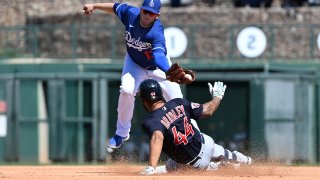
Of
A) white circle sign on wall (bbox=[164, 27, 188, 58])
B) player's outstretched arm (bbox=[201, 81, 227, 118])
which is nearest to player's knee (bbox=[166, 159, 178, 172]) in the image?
player's outstretched arm (bbox=[201, 81, 227, 118])

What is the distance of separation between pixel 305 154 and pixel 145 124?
7761 mm

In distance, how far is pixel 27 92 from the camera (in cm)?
1973

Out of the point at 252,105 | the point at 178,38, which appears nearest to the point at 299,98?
the point at 252,105

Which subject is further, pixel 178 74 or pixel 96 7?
pixel 96 7

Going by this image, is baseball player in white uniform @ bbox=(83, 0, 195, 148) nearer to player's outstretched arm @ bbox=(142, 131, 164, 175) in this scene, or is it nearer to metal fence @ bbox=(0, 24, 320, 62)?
player's outstretched arm @ bbox=(142, 131, 164, 175)

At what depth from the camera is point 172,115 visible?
11625mm

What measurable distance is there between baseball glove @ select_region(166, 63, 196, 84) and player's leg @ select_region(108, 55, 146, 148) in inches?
31.4

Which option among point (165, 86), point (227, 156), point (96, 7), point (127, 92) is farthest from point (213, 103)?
point (96, 7)

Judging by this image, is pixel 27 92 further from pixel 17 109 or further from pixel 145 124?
pixel 145 124

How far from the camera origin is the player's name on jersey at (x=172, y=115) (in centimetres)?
1154

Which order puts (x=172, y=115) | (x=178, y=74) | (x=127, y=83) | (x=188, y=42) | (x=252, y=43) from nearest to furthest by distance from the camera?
(x=172, y=115) < (x=178, y=74) < (x=127, y=83) < (x=252, y=43) < (x=188, y=42)

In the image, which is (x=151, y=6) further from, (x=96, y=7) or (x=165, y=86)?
(x=165, y=86)

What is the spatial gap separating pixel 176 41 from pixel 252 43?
157cm

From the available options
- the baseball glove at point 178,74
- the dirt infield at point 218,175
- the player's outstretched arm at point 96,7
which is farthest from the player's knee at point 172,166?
the player's outstretched arm at point 96,7
